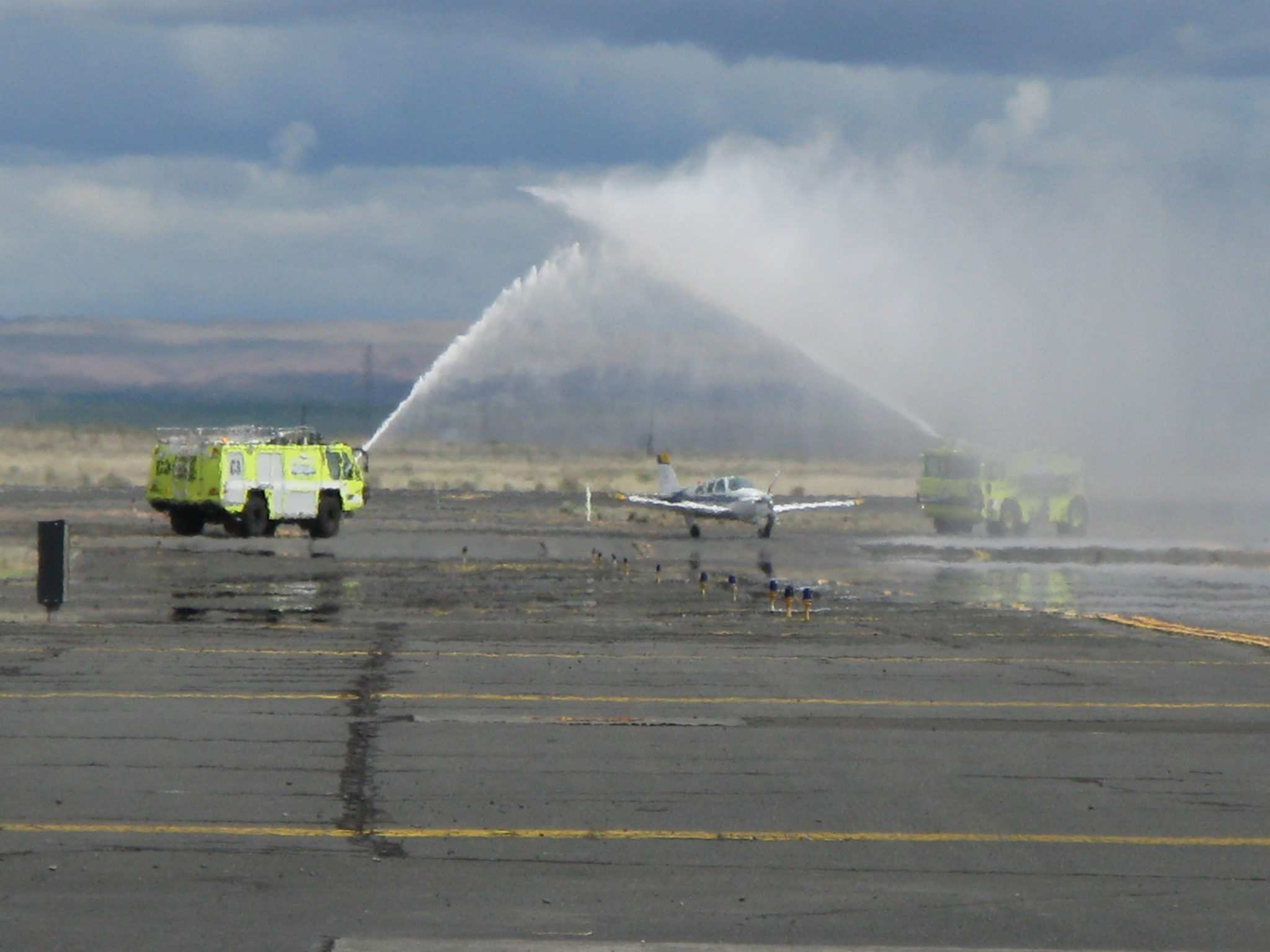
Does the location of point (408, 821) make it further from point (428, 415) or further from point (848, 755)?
point (428, 415)

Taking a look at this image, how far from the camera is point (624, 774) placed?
504 inches

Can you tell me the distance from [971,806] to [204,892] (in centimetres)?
514

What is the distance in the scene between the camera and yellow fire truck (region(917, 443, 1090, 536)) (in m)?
52.5

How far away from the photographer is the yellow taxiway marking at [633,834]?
10.6 meters

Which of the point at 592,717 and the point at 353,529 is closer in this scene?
the point at 592,717

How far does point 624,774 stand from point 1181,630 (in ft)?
45.8

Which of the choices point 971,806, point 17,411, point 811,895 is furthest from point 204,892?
point 17,411

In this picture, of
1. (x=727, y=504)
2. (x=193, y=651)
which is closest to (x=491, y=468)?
(x=727, y=504)

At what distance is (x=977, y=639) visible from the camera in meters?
22.9

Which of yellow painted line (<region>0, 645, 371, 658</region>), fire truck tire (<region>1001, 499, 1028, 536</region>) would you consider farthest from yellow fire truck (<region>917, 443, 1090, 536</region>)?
yellow painted line (<region>0, 645, 371, 658</region>)

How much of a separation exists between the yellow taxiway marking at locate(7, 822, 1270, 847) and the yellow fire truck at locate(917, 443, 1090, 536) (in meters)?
42.0

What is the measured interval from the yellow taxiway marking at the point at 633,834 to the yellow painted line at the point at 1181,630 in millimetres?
12663

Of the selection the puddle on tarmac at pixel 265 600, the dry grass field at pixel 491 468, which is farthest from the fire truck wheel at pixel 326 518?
the dry grass field at pixel 491 468

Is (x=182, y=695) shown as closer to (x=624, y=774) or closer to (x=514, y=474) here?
(x=624, y=774)
